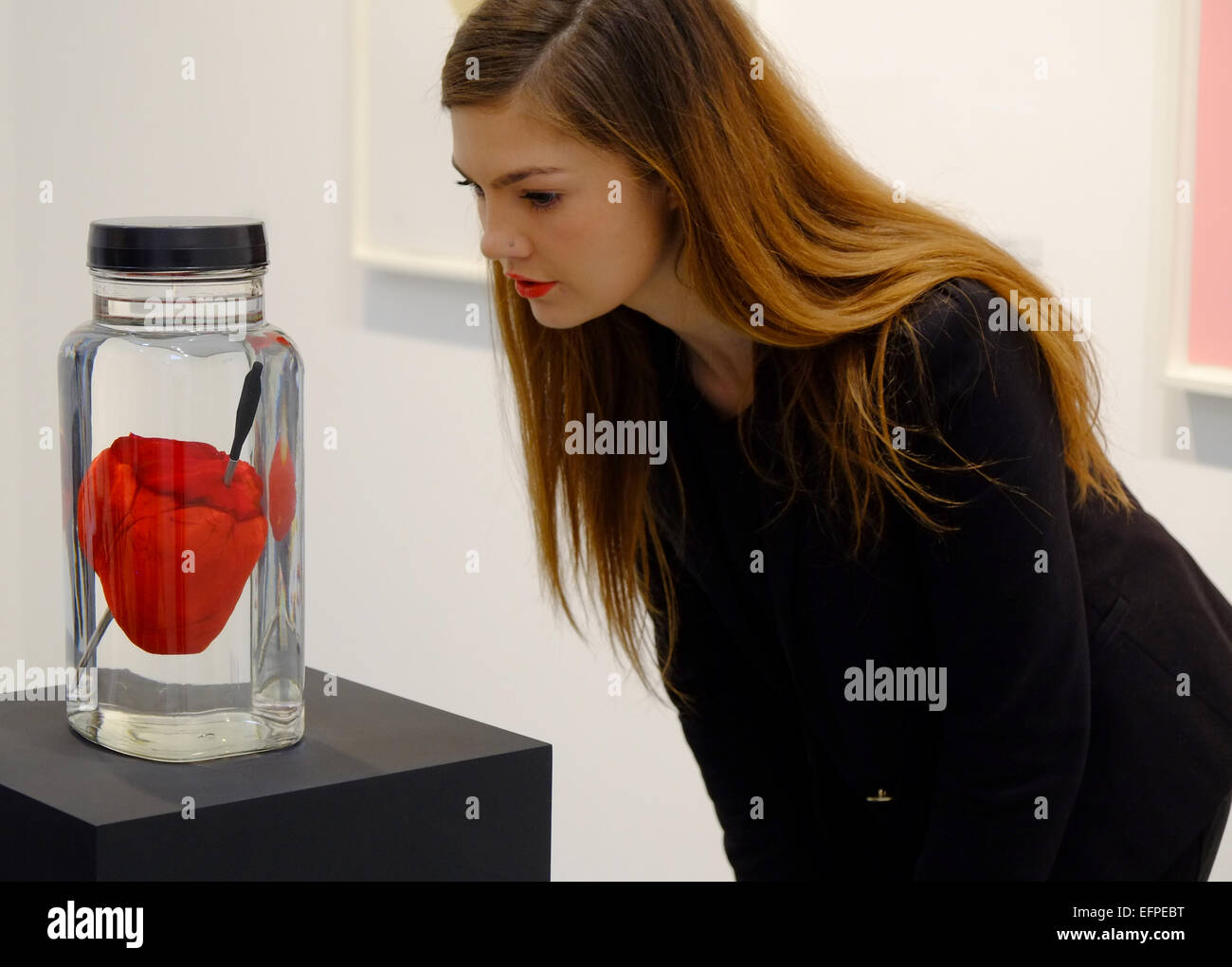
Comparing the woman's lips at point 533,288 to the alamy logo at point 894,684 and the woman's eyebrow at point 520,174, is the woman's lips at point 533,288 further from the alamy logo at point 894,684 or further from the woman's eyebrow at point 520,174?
the alamy logo at point 894,684

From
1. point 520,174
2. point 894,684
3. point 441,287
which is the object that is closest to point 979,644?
point 894,684

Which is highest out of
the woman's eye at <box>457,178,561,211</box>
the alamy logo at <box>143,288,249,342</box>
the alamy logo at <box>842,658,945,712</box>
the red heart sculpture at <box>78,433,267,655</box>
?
the woman's eye at <box>457,178,561,211</box>

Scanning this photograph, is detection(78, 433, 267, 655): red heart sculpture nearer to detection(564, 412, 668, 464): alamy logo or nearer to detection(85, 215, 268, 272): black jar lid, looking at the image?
detection(85, 215, 268, 272): black jar lid

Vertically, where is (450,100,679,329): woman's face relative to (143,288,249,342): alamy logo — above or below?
above

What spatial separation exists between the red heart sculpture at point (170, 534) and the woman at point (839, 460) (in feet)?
0.98

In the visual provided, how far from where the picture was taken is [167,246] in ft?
2.38

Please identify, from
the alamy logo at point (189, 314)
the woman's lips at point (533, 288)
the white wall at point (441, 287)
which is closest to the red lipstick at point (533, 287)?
the woman's lips at point (533, 288)

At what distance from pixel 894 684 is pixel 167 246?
0.61m

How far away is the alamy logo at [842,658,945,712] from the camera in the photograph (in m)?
1.08

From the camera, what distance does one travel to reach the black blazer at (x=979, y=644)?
1.02 meters
